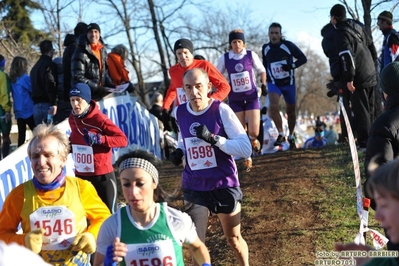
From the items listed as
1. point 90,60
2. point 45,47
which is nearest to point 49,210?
point 90,60

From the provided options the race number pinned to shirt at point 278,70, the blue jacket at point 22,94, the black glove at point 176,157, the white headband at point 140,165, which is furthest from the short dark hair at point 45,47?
the white headband at point 140,165

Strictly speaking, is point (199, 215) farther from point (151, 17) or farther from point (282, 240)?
point (151, 17)

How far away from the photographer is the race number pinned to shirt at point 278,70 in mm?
11109

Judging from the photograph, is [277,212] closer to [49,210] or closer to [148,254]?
[49,210]

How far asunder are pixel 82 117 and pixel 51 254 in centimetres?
256

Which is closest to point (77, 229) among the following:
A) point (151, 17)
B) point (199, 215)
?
point (199, 215)

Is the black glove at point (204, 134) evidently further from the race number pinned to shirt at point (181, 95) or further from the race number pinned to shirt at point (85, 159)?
the race number pinned to shirt at point (181, 95)

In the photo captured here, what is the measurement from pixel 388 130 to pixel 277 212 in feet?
12.9

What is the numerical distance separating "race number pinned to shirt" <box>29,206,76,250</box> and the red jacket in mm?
2241

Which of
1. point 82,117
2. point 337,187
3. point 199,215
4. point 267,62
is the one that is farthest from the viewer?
point 267,62

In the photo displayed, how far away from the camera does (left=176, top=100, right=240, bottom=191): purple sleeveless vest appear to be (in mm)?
5633

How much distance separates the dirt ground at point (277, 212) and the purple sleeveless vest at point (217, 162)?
5.15 feet

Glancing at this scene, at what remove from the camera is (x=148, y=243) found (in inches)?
150

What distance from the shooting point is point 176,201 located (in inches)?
347
